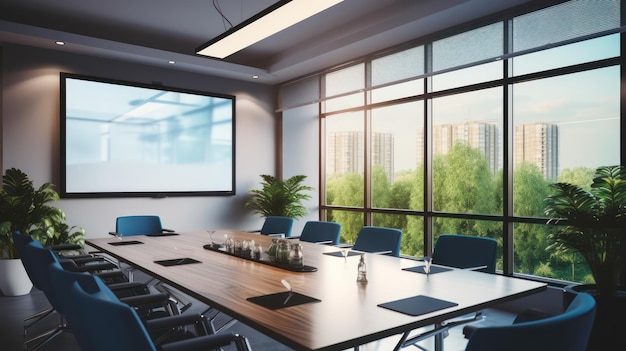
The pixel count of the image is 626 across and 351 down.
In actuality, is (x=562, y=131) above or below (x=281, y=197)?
above

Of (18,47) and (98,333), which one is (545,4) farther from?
(18,47)

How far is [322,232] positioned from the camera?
5.07 metres

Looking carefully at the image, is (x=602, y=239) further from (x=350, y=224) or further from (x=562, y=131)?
(x=350, y=224)

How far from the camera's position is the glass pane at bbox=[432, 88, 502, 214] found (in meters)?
5.34

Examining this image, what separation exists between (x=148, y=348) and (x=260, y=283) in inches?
46.5

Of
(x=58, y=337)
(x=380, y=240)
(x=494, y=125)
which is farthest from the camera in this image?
(x=494, y=125)

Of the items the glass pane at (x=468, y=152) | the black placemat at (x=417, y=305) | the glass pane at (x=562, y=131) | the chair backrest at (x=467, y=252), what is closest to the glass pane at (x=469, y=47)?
the glass pane at (x=468, y=152)

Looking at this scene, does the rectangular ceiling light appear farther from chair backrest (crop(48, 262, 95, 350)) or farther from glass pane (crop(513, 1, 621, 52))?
glass pane (crop(513, 1, 621, 52))

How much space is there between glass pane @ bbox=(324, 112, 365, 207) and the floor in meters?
3.04

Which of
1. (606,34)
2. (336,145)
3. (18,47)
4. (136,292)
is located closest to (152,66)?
(18,47)

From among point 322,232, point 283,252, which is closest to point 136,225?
point 322,232

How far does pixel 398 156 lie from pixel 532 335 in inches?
204

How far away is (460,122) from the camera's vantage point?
5719mm

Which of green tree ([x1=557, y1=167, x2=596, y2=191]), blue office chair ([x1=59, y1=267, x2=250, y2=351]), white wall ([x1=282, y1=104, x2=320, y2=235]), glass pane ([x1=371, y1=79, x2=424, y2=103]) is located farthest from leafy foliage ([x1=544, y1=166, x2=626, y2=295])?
white wall ([x1=282, y1=104, x2=320, y2=235])
